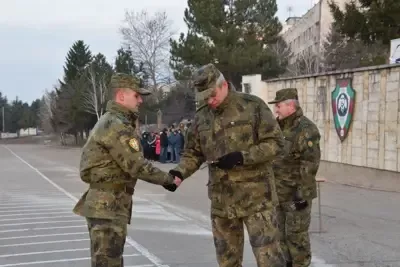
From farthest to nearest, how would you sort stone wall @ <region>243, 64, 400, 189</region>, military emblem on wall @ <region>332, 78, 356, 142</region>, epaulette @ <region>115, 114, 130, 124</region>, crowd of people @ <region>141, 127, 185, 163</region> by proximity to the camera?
crowd of people @ <region>141, 127, 185, 163</region> < military emblem on wall @ <region>332, 78, 356, 142</region> < stone wall @ <region>243, 64, 400, 189</region> < epaulette @ <region>115, 114, 130, 124</region>

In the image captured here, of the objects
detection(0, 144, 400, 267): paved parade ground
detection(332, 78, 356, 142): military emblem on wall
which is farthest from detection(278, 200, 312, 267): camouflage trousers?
detection(332, 78, 356, 142): military emblem on wall

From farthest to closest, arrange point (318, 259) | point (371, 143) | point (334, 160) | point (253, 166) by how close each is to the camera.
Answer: point (334, 160) → point (371, 143) → point (318, 259) → point (253, 166)

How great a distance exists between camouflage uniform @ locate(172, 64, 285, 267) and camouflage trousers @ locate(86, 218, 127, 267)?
2.62 ft

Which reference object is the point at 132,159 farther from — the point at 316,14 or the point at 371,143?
the point at 316,14

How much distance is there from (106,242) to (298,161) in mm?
2283

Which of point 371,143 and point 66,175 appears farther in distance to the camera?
point 66,175

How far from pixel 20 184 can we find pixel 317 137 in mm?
13285

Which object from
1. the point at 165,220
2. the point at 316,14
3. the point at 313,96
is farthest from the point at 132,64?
the point at 165,220

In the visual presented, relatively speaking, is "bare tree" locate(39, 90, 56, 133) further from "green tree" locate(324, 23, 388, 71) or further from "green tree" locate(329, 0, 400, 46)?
"green tree" locate(329, 0, 400, 46)

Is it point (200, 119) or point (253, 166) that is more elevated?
point (200, 119)

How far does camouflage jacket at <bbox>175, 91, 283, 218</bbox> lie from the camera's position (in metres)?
4.68

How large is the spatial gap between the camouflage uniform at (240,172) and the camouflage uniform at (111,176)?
1.64 feet

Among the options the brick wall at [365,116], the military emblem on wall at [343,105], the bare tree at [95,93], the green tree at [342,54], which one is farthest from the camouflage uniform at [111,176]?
the bare tree at [95,93]

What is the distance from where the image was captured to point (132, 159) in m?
4.71
